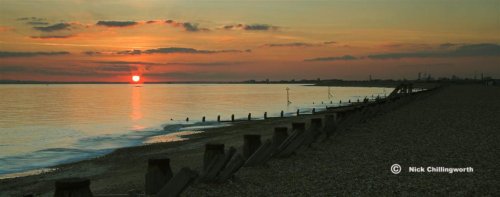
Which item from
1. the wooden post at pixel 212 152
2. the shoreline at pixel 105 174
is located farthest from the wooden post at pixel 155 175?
the shoreline at pixel 105 174

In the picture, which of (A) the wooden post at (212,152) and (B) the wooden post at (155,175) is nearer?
(B) the wooden post at (155,175)

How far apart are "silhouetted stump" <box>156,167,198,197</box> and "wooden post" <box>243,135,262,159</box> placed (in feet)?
11.2

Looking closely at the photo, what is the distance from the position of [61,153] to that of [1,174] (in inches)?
253

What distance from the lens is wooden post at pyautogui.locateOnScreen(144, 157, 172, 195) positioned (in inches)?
255

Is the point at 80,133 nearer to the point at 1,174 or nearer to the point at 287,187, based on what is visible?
the point at 1,174

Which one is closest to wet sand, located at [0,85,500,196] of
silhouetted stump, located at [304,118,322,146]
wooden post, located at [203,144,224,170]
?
silhouetted stump, located at [304,118,322,146]

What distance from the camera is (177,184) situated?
6.40 m

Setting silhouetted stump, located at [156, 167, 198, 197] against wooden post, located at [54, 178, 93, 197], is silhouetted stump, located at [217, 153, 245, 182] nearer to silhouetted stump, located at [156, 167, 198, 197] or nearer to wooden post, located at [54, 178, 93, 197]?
silhouetted stump, located at [156, 167, 198, 197]

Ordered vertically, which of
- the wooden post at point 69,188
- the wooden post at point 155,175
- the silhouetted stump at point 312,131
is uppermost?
the silhouetted stump at point 312,131

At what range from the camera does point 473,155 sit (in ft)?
35.9

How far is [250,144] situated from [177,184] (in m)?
3.78

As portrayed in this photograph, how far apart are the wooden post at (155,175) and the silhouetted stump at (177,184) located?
0.78 feet

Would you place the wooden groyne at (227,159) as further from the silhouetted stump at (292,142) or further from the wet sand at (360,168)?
the wet sand at (360,168)

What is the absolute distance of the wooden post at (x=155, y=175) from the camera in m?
6.48
